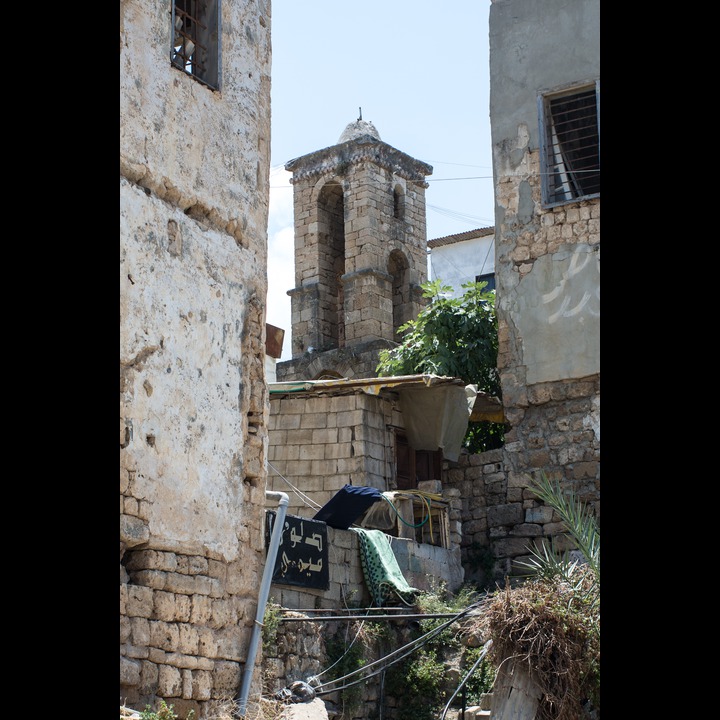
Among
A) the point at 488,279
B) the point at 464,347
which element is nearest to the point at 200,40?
the point at 464,347

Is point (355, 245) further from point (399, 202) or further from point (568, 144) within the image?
point (568, 144)

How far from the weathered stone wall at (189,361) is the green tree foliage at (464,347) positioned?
7463 mm

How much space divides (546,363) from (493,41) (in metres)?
4.59

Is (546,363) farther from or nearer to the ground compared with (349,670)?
farther from the ground

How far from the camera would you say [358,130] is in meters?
24.2

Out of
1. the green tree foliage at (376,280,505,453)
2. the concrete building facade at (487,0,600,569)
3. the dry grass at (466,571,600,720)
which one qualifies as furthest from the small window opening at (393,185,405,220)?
the dry grass at (466,571,600,720)

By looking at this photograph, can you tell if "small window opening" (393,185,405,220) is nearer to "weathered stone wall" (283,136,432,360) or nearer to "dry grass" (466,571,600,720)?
"weathered stone wall" (283,136,432,360)

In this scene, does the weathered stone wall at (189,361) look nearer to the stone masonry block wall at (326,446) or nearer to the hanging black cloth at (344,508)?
the hanging black cloth at (344,508)

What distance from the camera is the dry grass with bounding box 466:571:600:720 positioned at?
23.8ft

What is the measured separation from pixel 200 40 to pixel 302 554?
4.82 metres

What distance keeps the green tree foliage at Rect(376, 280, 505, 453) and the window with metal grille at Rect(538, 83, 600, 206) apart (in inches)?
78.0
